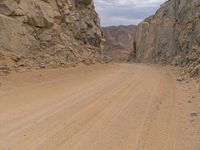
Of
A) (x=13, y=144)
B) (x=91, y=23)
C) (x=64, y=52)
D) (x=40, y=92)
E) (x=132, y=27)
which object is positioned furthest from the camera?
(x=132, y=27)

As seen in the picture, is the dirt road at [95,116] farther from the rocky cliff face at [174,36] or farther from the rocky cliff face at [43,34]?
the rocky cliff face at [174,36]

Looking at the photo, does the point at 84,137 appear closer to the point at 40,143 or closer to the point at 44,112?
the point at 40,143

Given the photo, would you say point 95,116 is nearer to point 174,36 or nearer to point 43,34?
point 43,34

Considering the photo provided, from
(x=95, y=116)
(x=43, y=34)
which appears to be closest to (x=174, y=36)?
(x=43, y=34)

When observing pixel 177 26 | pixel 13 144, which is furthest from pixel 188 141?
pixel 177 26

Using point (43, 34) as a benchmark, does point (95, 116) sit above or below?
below

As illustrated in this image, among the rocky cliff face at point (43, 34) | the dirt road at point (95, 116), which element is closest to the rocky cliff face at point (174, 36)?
the rocky cliff face at point (43, 34)

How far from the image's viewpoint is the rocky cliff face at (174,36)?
2834cm

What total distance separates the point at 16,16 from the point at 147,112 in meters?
10.1

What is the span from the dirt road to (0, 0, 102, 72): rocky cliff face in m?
2.53

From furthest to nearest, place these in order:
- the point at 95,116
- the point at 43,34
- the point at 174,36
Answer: the point at 174,36 → the point at 43,34 → the point at 95,116

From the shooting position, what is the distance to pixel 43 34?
60.1 feet

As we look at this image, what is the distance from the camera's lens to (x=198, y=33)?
90.1ft

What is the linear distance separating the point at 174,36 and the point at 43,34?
64.8ft
